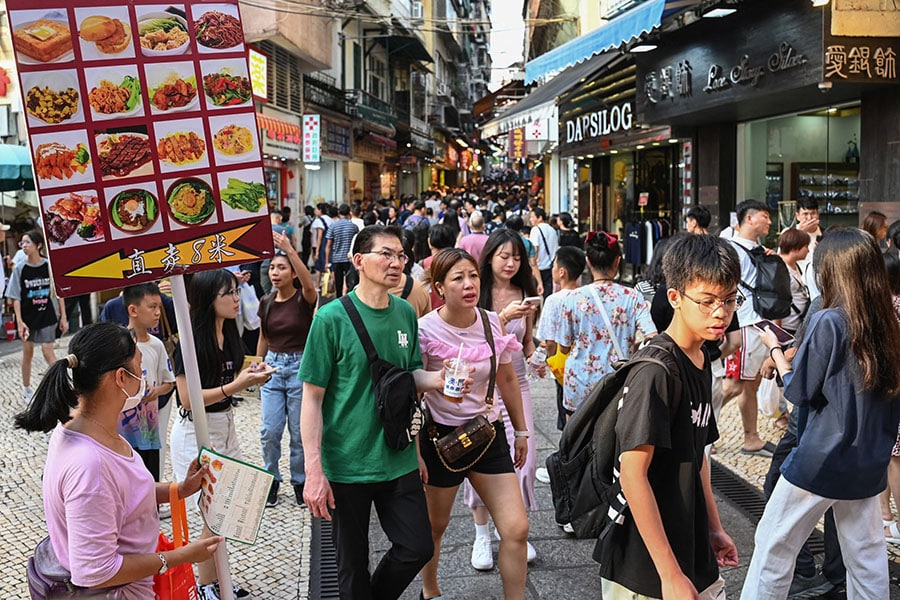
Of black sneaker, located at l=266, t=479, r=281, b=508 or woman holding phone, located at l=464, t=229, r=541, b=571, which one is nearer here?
woman holding phone, located at l=464, t=229, r=541, b=571

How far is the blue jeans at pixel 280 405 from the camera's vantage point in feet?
18.8

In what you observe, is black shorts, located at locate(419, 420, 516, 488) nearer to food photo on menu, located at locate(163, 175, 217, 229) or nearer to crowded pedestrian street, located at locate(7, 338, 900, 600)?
crowded pedestrian street, located at locate(7, 338, 900, 600)

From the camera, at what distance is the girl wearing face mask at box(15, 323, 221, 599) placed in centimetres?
252

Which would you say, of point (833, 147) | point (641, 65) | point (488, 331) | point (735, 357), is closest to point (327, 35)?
point (641, 65)

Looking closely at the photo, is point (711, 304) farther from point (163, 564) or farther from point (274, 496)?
point (274, 496)

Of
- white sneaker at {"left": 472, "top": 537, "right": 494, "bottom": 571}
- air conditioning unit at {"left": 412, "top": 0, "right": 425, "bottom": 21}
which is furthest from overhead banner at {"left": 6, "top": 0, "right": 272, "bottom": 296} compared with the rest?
air conditioning unit at {"left": 412, "top": 0, "right": 425, "bottom": 21}

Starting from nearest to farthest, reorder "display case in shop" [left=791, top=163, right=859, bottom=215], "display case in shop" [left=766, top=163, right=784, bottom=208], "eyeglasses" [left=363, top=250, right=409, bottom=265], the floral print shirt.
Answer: "eyeglasses" [left=363, top=250, right=409, bottom=265] → the floral print shirt → "display case in shop" [left=791, top=163, right=859, bottom=215] → "display case in shop" [left=766, top=163, right=784, bottom=208]

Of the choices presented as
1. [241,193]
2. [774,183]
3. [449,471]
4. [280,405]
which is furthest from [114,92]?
[774,183]

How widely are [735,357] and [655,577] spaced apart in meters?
4.34

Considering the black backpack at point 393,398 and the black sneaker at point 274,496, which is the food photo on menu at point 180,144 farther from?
the black sneaker at point 274,496

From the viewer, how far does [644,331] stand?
16.4 feet

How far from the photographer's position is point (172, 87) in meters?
3.25

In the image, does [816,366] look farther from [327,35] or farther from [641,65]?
[327,35]

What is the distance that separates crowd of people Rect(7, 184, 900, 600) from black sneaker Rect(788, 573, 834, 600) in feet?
0.05
